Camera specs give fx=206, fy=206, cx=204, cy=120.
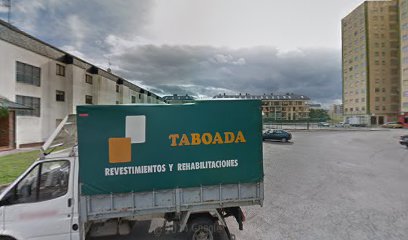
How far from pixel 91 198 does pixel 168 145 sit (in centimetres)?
166

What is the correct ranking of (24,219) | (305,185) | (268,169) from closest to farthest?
(24,219)
(305,185)
(268,169)

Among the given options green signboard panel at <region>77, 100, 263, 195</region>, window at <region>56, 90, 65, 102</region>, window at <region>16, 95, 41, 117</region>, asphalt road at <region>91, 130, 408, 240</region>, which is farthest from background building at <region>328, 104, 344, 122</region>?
green signboard panel at <region>77, 100, 263, 195</region>

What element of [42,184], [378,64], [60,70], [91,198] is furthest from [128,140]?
[378,64]

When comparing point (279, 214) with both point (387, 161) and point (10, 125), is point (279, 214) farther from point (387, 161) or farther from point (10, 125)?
point (10, 125)

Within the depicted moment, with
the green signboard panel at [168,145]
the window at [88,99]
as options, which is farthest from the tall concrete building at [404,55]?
the window at [88,99]

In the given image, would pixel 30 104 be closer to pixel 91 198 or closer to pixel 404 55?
pixel 91 198

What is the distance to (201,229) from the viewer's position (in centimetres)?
425

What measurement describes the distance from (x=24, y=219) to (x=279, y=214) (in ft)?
19.0

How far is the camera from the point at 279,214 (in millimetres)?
5832

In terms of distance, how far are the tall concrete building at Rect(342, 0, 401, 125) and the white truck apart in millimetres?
77714

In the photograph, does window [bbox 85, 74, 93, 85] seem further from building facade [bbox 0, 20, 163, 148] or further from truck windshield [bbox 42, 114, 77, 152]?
truck windshield [bbox 42, 114, 77, 152]

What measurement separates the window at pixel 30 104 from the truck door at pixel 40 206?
1833cm

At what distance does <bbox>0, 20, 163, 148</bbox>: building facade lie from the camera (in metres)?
17.4

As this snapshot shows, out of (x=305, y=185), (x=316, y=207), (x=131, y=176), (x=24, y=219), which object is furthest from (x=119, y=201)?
(x=305, y=185)
